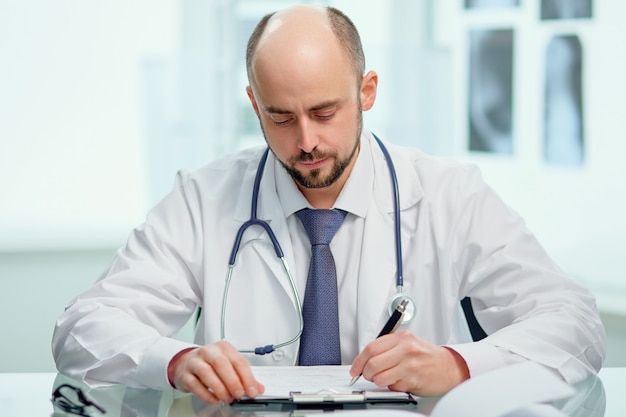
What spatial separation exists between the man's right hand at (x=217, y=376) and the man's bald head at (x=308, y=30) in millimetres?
535

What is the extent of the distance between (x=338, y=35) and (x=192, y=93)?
70.0 inches

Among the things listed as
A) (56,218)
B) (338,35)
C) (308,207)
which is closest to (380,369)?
(308,207)

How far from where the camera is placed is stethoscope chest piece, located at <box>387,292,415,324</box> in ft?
5.42

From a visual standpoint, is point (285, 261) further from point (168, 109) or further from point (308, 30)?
point (168, 109)

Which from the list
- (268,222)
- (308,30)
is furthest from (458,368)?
(308,30)

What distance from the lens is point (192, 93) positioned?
11.1 feet

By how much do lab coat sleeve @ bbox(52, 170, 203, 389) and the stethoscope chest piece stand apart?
0.39m

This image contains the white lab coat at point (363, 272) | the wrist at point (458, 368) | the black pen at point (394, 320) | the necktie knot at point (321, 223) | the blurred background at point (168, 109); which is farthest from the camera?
the blurred background at point (168, 109)

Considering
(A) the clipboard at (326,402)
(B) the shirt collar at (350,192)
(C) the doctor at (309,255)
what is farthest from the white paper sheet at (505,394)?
(B) the shirt collar at (350,192)

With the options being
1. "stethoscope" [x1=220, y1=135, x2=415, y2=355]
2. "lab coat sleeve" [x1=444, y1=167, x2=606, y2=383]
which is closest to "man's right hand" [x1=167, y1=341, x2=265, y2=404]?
"stethoscope" [x1=220, y1=135, x2=415, y2=355]

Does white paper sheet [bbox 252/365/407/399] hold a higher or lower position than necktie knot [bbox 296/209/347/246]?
lower

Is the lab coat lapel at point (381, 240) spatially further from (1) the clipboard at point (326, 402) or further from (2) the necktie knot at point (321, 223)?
(1) the clipboard at point (326, 402)

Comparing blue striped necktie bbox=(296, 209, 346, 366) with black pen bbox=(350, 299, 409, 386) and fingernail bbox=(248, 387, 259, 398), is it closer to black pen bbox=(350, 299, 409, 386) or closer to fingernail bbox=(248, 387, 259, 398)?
black pen bbox=(350, 299, 409, 386)

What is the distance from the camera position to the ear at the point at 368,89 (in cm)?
175
